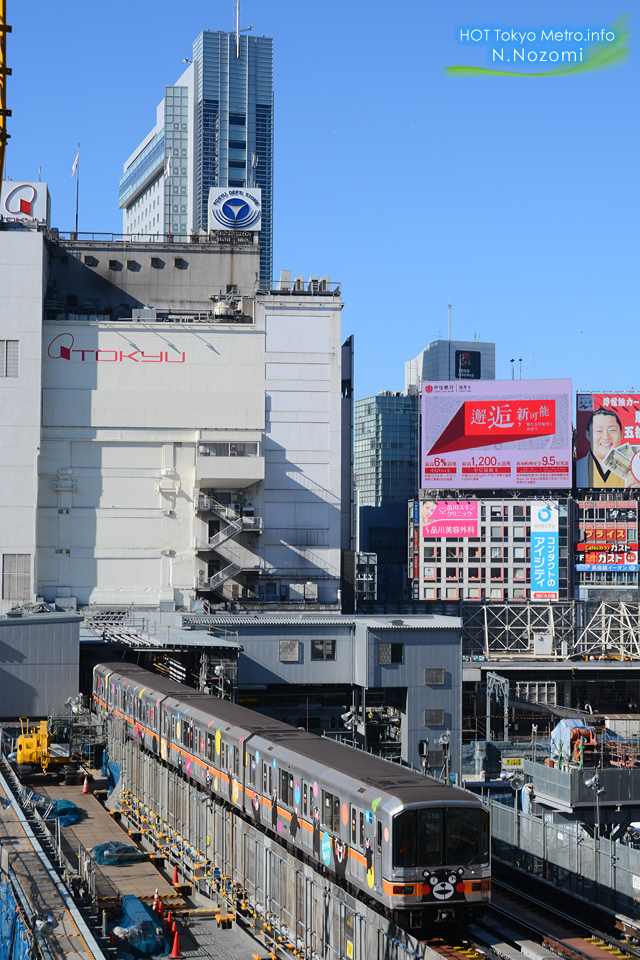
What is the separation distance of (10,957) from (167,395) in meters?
58.0

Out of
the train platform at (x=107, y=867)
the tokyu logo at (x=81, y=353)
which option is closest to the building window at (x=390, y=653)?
the train platform at (x=107, y=867)

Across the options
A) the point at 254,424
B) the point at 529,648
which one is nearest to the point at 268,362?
the point at 254,424

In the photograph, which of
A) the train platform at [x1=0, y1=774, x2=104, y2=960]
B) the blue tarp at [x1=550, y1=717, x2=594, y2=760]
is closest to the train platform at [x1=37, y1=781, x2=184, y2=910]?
the train platform at [x1=0, y1=774, x2=104, y2=960]

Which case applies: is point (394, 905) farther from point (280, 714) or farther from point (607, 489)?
point (607, 489)

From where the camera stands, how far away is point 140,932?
997 inches

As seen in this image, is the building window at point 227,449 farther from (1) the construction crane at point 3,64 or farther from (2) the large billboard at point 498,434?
(2) the large billboard at point 498,434

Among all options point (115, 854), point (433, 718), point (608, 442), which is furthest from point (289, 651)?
point (608, 442)

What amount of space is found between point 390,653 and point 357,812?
34.3 m

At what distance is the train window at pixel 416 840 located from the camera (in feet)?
69.0

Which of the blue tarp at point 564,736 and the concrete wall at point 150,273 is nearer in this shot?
the blue tarp at point 564,736

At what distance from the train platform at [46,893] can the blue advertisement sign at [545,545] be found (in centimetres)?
10824

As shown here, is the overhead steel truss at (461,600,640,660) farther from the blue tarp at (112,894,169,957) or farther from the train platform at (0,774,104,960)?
the train platform at (0,774,104,960)

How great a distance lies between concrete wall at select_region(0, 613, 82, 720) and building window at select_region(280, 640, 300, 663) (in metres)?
11.7

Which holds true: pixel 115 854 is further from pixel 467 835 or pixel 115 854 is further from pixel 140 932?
pixel 467 835
